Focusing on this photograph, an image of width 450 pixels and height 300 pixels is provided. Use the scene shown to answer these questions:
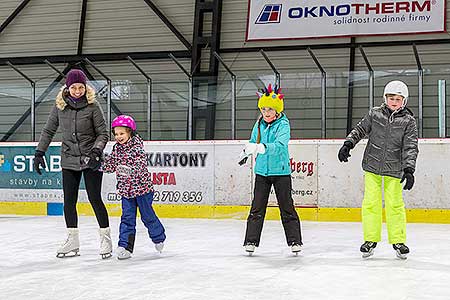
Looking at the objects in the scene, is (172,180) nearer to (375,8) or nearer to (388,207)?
(388,207)

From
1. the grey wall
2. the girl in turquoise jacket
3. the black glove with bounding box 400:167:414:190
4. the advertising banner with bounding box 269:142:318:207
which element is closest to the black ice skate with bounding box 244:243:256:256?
the girl in turquoise jacket

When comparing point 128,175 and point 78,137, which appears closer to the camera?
point 78,137

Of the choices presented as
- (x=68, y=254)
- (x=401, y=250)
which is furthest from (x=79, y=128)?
(x=401, y=250)

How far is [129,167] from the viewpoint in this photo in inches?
219

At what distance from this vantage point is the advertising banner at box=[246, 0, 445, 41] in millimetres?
12266

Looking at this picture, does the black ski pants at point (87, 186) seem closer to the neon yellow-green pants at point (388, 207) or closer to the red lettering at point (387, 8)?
the neon yellow-green pants at point (388, 207)

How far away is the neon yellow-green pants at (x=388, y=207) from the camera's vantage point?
539 cm

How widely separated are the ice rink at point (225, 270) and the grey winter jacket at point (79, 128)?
0.79m

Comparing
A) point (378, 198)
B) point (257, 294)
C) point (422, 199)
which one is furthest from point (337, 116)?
point (257, 294)

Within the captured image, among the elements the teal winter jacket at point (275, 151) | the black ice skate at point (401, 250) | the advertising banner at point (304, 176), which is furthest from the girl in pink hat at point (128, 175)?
the advertising banner at point (304, 176)

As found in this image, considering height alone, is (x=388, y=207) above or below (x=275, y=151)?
below

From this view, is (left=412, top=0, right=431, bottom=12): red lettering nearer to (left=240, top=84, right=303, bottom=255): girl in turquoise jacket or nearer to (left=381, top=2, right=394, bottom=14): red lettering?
(left=381, top=2, right=394, bottom=14): red lettering

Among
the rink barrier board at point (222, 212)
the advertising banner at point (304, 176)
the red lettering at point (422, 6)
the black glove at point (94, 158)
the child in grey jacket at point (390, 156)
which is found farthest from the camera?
the red lettering at point (422, 6)

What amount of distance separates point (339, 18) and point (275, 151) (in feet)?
25.5
